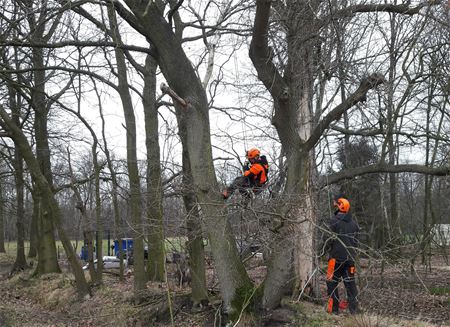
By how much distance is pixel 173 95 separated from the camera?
306 inches

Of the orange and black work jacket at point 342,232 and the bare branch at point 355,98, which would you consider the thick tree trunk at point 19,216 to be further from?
the bare branch at point 355,98

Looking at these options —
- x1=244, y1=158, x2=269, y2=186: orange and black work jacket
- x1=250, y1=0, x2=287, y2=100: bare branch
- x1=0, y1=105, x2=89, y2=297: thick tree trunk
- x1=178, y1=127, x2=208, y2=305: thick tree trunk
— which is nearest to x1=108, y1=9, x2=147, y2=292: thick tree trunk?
x1=178, y1=127, x2=208, y2=305: thick tree trunk

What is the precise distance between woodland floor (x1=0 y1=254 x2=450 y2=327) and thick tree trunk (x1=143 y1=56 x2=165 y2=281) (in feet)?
3.02

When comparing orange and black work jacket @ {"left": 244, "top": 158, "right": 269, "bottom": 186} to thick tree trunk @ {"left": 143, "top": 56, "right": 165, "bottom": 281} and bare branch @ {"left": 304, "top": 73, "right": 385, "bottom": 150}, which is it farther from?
thick tree trunk @ {"left": 143, "top": 56, "right": 165, "bottom": 281}

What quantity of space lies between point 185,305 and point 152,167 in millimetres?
2865

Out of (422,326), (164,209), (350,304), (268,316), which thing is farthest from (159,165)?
(422,326)

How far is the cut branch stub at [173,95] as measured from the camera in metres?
7.60

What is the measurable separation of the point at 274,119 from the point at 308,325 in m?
3.34

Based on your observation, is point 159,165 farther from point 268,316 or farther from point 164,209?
point 268,316

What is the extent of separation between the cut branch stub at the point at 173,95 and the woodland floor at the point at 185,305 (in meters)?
3.39

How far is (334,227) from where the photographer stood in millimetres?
8625

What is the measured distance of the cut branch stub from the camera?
7598 mm

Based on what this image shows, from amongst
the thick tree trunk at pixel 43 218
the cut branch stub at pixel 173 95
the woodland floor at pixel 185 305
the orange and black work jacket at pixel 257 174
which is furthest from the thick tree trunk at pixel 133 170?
the thick tree trunk at pixel 43 218

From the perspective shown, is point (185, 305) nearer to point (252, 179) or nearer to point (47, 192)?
point (252, 179)
